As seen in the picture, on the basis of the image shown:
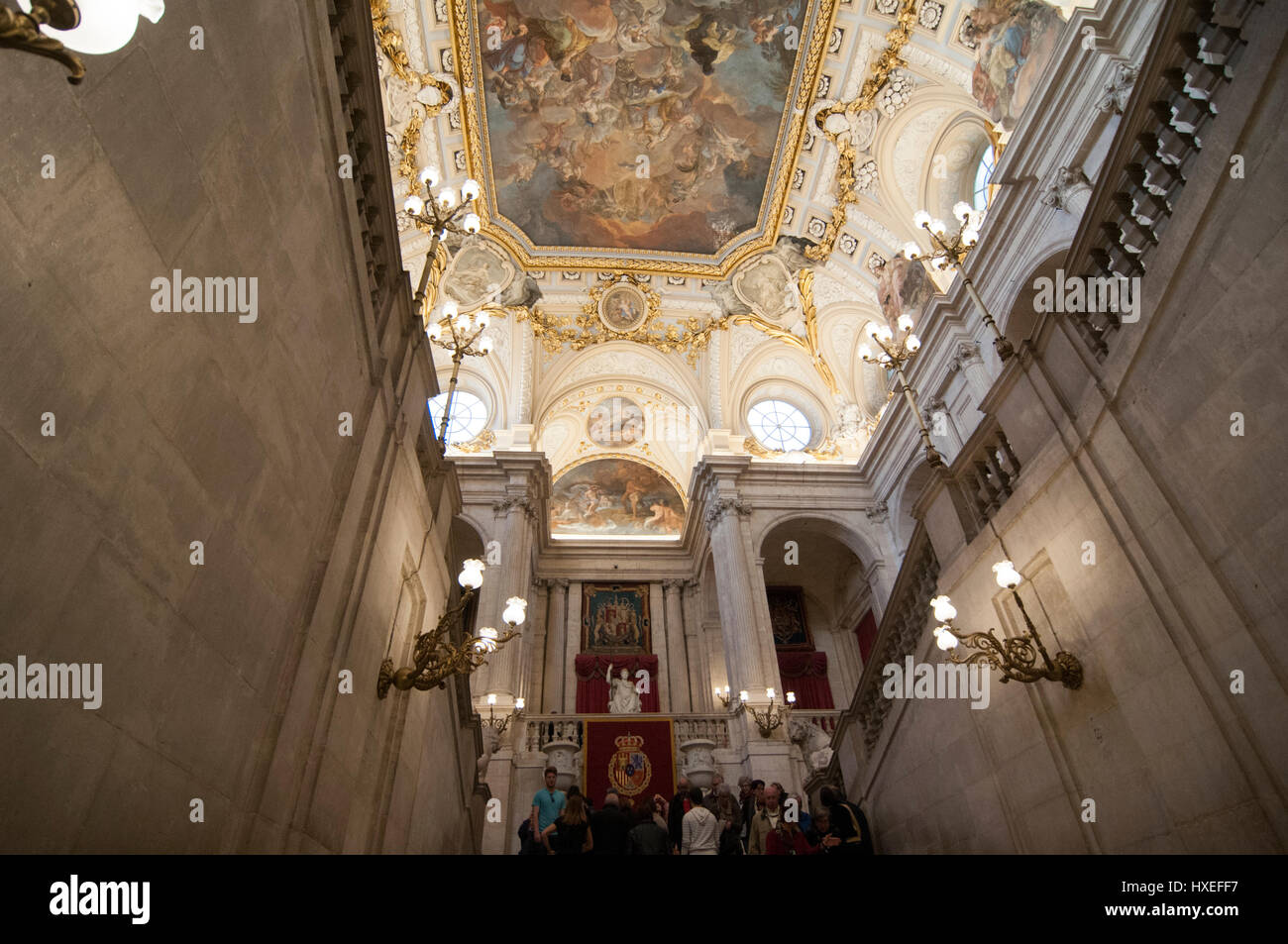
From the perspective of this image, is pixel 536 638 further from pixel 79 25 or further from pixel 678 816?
pixel 79 25

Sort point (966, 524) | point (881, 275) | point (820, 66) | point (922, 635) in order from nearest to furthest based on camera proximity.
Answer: point (966, 524)
point (922, 635)
point (820, 66)
point (881, 275)

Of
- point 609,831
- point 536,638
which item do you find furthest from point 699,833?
point 536,638

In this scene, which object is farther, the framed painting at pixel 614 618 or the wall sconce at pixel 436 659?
the framed painting at pixel 614 618

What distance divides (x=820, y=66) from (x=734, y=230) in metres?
4.64

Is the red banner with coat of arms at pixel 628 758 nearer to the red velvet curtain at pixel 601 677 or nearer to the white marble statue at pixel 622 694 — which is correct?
the white marble statue at pixel 622 694

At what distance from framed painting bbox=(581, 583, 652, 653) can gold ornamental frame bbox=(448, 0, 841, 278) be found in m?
9.45

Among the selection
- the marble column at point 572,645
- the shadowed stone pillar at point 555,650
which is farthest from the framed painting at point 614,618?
→ the shadowed stone pillar at point 555,650

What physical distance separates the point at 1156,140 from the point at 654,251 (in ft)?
51.8

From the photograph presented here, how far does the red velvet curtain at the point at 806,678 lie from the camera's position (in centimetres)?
1975

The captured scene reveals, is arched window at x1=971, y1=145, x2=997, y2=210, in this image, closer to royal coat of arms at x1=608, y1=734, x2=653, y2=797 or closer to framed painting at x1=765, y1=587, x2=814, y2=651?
framed painting at x1=765, y1=587, x2=814, y2=651

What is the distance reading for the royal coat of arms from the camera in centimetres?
1443
